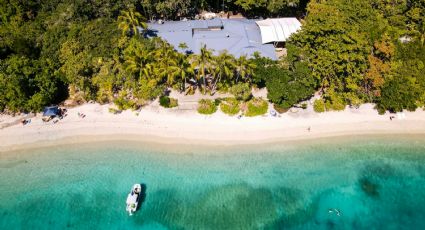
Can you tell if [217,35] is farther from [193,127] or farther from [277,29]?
[193,127]

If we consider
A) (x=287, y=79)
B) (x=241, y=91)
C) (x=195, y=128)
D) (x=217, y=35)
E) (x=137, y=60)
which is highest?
(x=217, y=35)

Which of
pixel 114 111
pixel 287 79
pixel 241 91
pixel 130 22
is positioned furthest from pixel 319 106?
pixel 130 22

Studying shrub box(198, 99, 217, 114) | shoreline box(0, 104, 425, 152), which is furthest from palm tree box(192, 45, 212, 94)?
shoreline box(0, 104, 425, 152)

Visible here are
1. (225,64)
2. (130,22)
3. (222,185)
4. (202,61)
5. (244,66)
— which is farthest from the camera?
(130,22)

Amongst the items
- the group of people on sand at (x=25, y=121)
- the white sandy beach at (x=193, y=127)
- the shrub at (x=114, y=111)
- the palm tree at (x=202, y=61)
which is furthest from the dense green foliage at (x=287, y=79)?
the group of people on sand at (x=25, y=121)

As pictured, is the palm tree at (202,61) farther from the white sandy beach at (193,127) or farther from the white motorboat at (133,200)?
the white motorboat at (133,200)

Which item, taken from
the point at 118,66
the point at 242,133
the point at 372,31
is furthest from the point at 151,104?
the point at 372,31

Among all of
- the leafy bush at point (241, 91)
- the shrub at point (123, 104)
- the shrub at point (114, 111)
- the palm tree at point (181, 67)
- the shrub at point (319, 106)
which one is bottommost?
the shrub at point (114, 111)
